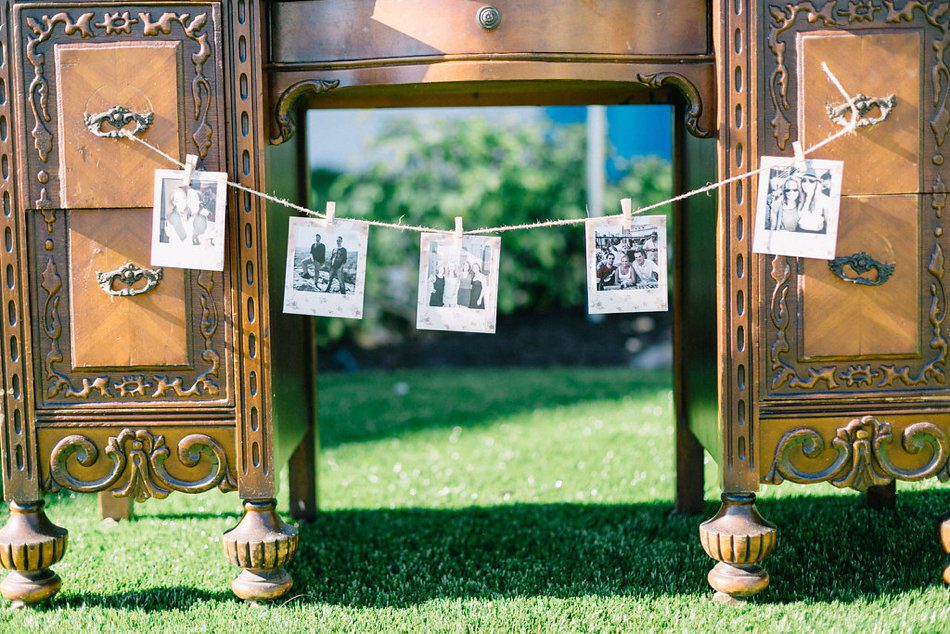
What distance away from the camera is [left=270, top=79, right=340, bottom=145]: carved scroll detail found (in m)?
1.99

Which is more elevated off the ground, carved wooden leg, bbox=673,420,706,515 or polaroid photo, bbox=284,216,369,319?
polaroid photo, bbox=284,216,369,319

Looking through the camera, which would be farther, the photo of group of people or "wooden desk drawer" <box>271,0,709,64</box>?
the photo of group of people

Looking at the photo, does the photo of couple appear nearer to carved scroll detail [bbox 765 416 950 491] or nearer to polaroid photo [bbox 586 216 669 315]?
polaroid photo [bbox 586 216 669 315]

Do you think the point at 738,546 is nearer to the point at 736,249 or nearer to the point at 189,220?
the point at 736,249

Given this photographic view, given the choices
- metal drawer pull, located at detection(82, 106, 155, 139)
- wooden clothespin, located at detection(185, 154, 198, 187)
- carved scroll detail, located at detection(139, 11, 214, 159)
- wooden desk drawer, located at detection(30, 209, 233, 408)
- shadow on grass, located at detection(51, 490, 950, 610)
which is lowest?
shadow on grass, located at detection(51, 490, 950, 610)

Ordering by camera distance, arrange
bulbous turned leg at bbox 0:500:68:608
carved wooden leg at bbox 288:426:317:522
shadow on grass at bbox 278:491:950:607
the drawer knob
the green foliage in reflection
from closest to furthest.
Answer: the drawer knob, bulbous turned leg at bbox 0:500:68:608, shadow on grass at bbox 278:491:950:607, carved wooden leg at bbox 288:426:317:522, the green foliage in reflection

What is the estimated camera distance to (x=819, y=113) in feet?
6.41

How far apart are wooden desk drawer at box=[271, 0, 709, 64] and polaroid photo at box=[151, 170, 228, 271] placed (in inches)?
13.6

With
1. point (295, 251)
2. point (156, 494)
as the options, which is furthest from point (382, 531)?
point (295, 251)

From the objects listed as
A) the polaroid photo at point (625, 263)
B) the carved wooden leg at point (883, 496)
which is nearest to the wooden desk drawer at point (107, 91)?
the polaroid photo at point (625, 263)

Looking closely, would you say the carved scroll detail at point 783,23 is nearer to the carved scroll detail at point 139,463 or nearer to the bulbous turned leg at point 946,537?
the bulbous turned leg at point 946,537

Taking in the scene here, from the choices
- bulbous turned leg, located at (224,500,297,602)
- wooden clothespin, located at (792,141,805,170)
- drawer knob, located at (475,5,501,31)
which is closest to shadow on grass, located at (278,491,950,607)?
bulbous turned leg, located at (224,500,297,602)

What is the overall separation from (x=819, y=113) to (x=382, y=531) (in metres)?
1.67

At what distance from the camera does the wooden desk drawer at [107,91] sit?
195 centimetres
